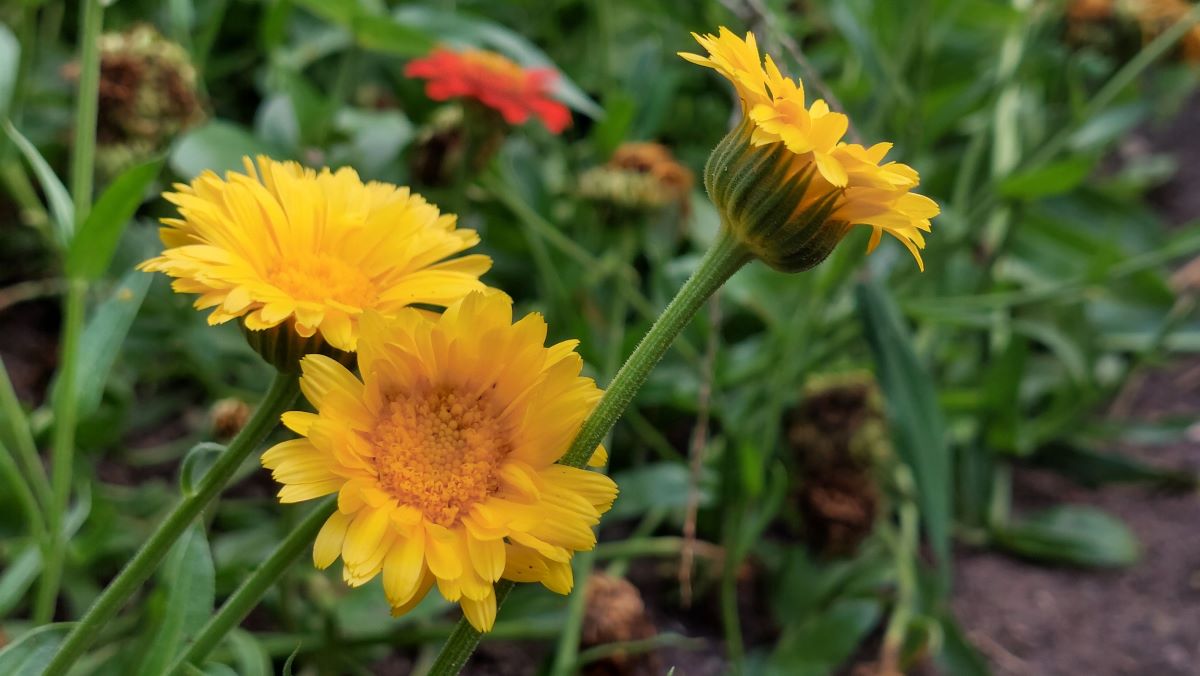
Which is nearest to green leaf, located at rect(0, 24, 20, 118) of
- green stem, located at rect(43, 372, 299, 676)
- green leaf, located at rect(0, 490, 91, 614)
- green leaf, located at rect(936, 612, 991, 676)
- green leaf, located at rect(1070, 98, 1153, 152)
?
green leaf, located at rect(0, 490, 91, 614)

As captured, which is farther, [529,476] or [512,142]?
[512,142]

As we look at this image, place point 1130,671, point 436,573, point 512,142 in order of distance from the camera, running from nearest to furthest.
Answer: point 436,573, point 1130,671, point 512,142

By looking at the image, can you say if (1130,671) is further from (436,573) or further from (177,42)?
(177,42)

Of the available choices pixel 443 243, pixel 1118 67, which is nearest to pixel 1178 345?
pixel 1118 67

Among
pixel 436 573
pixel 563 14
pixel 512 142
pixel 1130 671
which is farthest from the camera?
pixel 563 14

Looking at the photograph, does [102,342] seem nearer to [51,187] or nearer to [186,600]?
[51,187]

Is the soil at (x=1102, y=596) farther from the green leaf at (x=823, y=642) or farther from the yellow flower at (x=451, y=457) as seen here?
the yellow flower at (x=451, y=457)

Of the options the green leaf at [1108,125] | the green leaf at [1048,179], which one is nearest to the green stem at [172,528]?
the green leaf at [1048,179]
